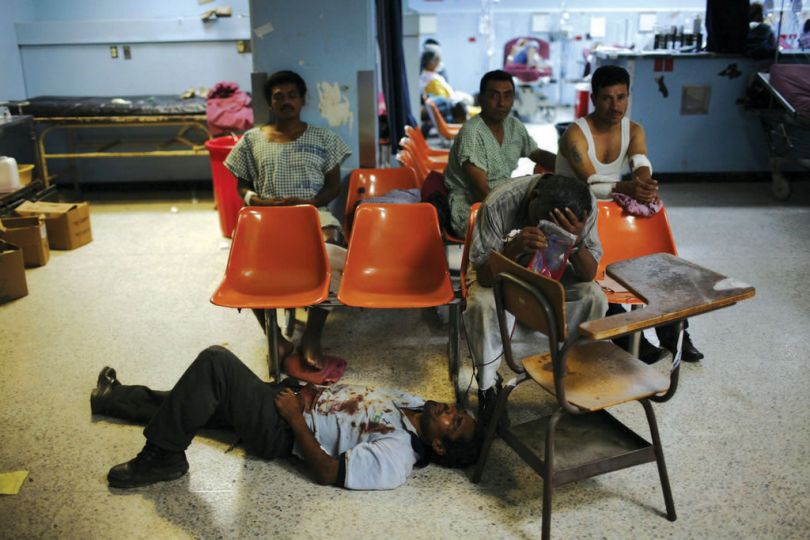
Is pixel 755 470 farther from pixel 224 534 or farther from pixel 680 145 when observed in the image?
pixel 680 145

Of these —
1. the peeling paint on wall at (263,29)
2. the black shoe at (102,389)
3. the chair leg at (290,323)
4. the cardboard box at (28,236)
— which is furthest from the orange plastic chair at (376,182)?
the cardboard box at (28,236)

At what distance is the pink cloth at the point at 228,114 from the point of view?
232 inches

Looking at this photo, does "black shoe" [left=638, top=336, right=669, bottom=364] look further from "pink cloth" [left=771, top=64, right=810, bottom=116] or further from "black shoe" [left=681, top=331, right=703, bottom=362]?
"pink cloth" [left=771, top=64, right=810, bottom=116]

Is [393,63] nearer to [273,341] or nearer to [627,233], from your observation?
[627,233]

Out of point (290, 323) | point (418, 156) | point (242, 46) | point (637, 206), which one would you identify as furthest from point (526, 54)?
point (290, 323)

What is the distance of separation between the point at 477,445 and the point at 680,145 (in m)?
5.49

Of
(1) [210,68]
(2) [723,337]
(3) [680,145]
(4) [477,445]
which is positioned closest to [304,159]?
(4) [477,445]

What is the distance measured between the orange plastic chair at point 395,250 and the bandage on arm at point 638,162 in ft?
3.16

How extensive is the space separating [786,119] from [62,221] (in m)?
5.70

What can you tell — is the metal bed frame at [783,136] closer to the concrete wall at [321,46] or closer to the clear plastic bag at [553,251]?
the concrete wall at [321,46]

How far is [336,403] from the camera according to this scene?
2.65 meters

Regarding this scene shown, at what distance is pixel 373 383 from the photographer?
3301mm

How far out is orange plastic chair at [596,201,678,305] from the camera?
11.1 feet

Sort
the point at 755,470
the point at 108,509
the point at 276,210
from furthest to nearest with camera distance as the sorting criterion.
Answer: the point at 276,210 < the point at 755,470 < the point at 108,509
